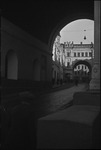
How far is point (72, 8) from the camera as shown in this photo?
2686 cm

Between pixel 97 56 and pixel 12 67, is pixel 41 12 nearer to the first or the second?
pixel 12 67

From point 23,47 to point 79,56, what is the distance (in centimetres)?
7809

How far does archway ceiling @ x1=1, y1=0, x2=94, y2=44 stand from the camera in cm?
2108

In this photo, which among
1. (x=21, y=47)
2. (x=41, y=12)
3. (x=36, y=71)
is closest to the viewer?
(x=21, y=47)

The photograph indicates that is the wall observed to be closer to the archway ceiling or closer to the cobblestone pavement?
the archway ceiling

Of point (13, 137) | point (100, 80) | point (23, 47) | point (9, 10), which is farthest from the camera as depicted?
point (23, 47)

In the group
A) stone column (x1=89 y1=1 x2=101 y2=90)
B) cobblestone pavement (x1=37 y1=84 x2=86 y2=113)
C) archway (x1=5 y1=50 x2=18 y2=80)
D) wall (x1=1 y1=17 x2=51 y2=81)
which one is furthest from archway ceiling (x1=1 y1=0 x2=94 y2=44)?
stone column (x1=89 y1=1 x2=101 y2=90)

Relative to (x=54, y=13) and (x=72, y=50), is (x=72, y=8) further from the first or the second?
(x=72, y=50)

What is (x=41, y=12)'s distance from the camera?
25.3 m

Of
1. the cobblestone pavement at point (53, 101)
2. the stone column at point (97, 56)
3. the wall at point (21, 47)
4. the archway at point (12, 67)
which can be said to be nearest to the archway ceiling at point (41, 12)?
the wall at point (21, 47)

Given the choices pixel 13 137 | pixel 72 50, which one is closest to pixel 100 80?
pixel 13 137

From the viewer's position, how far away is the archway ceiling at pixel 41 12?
2108cm

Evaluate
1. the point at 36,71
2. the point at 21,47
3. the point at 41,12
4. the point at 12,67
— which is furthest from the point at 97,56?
the point at 36,71

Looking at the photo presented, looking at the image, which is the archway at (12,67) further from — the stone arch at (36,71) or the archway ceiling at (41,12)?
the stone arch at (36,71)
